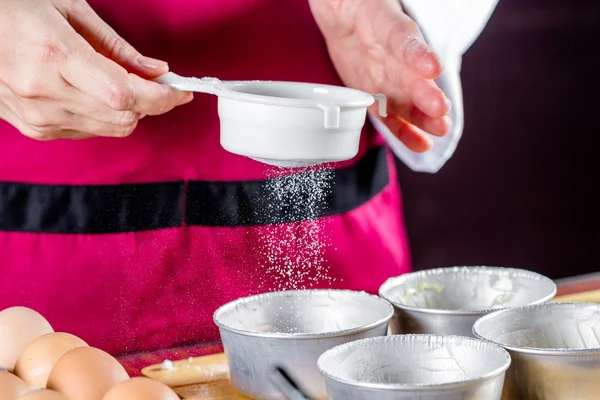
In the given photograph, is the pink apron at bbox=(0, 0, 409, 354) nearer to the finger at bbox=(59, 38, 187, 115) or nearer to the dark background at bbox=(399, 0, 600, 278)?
the finger at bbox=(59, 38, 187, 115)

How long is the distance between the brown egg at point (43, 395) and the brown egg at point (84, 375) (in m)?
0.02

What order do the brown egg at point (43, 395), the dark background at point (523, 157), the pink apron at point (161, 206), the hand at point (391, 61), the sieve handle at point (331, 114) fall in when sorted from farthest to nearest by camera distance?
the dark background at point (523, 157)
the pink apron at point (161, 206)
the hand at point (391, 61)
the sieve handle at point (331, 114)
the brown egg at point (43, 395)

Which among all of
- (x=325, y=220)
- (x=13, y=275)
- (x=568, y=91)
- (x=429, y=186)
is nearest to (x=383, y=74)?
(x=325, y=220)

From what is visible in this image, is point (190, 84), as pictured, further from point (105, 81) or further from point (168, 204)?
point (168, 204)

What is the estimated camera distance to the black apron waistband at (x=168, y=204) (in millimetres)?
A: 1317

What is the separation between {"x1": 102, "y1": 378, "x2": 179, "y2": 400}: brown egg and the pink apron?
436 mm

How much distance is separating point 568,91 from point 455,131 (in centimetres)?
167

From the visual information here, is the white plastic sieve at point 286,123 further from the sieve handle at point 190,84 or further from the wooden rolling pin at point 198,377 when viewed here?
the wooden rolling pin at point 198,377

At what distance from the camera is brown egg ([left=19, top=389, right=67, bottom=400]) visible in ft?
2.92

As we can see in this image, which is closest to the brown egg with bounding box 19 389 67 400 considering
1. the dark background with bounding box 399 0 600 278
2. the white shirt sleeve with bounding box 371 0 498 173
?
the white shirt sleeve with bounding box 371 0 498 173

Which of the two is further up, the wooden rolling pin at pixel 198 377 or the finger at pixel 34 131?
the finger at pixel 34 131

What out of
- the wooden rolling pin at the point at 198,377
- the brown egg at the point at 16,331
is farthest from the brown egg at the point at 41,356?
the wooden rolling pin at the point at 198,377

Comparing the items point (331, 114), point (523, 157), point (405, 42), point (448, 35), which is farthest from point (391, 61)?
point (523, 157)

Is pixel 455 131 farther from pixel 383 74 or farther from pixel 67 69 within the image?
pixel 67 69
